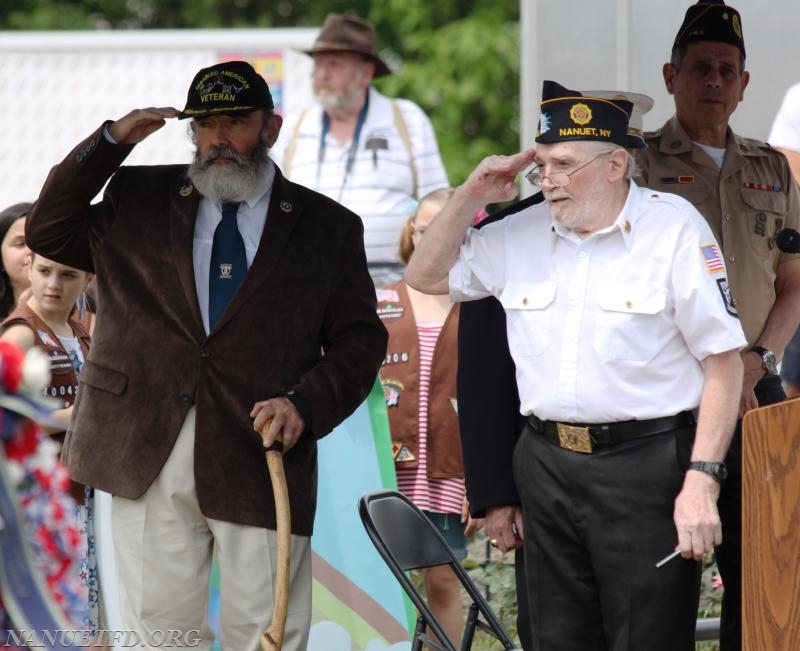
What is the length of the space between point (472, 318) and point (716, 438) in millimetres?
950

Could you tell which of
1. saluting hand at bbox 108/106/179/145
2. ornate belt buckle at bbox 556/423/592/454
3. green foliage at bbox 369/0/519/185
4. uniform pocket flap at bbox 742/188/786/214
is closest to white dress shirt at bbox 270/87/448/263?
uniform pocket flap at bbox 742/188/786/214

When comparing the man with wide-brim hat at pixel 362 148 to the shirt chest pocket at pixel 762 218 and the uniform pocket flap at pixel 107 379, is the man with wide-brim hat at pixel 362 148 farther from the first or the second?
the uniform pocket flap at pixel 107 379

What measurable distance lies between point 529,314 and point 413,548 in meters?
1.15

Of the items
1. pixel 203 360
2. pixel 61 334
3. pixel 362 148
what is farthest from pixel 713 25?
pixel 362 148

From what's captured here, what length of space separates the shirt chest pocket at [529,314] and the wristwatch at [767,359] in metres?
1.02

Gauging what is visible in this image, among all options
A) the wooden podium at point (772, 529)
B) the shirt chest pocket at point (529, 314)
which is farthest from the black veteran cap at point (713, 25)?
the wooden podium at point (772, 529)

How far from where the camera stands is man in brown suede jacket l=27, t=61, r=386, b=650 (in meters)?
4.57

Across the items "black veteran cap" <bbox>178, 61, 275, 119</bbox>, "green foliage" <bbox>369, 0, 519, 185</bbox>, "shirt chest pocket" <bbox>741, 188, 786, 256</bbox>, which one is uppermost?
"green foliage" <bbox>369, 0, 519, 185</bbox>

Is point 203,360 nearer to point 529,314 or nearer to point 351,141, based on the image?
point 529,314

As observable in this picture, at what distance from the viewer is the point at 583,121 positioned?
4.22m

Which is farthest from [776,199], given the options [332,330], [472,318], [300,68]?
[300,68]

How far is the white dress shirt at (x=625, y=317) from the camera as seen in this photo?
13.3 feet

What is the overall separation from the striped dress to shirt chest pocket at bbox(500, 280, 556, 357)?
5.58 feet

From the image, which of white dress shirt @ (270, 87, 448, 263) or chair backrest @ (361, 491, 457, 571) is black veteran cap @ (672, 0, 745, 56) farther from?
white dress shirt @ (270, 87, 448, 263)
